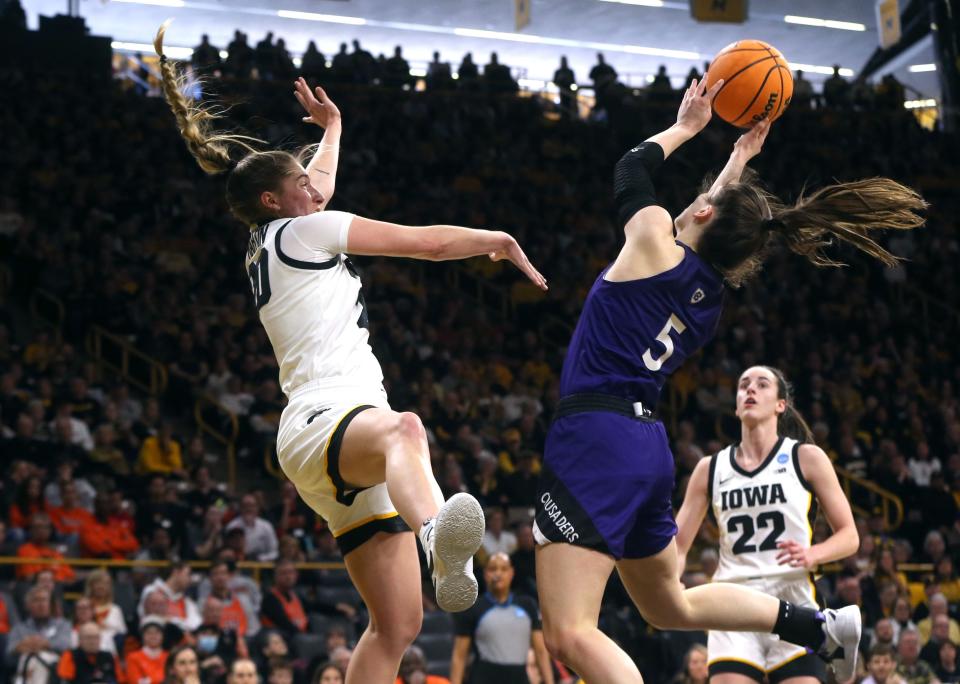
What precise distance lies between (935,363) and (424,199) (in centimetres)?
826

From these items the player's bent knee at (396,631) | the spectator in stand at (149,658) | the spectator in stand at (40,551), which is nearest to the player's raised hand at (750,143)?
the player's bent knee at (396,631)

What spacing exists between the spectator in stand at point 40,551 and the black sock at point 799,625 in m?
7.17

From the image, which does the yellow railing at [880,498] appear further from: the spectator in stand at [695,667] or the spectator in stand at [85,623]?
the spectator in stand at [85,623]

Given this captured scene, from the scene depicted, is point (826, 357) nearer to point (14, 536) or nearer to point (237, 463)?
point (237, 463)

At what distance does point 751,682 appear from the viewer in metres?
5.88

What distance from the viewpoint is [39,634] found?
920 centimetres

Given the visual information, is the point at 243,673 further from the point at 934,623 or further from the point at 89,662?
the point at 934,623

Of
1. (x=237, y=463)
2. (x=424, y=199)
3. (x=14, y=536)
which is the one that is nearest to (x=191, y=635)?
Answer: (x=14, y=536)

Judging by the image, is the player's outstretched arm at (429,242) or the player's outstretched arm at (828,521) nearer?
the player's outstretched arm at (429,242)

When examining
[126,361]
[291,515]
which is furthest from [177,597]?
[126,361]

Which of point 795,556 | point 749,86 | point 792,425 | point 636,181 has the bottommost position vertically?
point 795,556

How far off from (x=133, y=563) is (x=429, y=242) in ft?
22.9

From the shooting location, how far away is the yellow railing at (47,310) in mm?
14898

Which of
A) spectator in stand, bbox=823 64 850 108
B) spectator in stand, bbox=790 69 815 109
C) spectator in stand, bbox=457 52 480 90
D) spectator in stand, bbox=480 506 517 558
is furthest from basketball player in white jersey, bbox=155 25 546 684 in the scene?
spectator in stand, bbox=823 64 850 108
